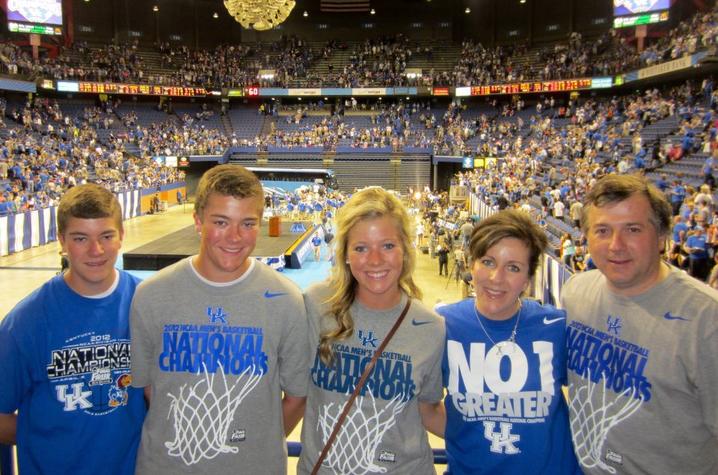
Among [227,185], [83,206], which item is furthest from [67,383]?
[227,185]

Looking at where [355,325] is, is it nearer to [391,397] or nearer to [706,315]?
[391,397]

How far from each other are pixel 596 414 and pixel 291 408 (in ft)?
4.74

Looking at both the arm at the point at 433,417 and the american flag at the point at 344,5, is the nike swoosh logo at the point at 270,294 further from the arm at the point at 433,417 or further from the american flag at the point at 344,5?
the american flag at the point at 344,5

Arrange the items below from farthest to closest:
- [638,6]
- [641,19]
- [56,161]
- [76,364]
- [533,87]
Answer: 1. [533,87]
2. [641,19]
3. [638,6]
4. [56,161]
5. [76,364]

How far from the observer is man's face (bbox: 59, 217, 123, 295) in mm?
2568

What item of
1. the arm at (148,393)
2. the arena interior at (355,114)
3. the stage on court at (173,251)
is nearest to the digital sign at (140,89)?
the arena interior at (355,114)

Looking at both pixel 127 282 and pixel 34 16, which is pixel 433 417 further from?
pixel 34 16

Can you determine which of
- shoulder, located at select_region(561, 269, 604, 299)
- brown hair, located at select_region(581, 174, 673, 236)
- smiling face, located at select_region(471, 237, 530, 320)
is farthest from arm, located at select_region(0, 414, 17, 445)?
brown hair, located at select_region(581, 174, 673, 236)

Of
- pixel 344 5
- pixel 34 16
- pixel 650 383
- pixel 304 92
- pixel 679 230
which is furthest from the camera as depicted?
pixel 344 5

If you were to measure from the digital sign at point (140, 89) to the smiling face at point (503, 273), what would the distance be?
42.0 m

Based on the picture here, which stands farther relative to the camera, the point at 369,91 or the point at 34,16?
the point at 369,91

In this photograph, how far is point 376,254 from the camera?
97.1 inches

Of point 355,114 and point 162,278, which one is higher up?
point 355,114

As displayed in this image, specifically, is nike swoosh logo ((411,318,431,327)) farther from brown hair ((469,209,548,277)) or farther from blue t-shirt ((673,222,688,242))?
blue t-shirt ((673,222,688,242))
